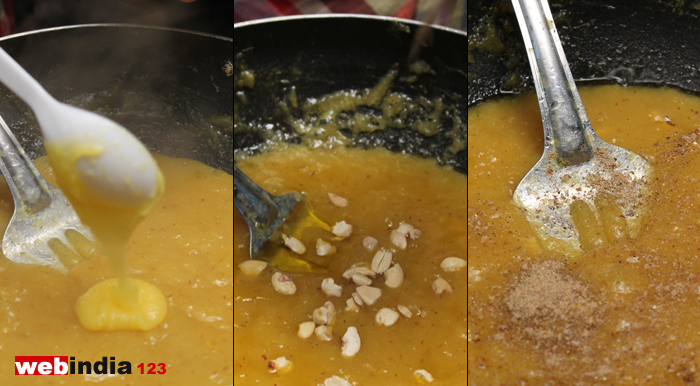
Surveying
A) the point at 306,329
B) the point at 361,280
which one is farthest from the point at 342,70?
the point at 306,329

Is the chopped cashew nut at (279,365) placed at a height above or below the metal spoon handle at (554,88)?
below

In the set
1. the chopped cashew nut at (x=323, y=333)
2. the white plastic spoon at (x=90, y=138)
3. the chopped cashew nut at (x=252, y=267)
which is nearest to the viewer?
the white plastic spoon at (x=90, y=138)

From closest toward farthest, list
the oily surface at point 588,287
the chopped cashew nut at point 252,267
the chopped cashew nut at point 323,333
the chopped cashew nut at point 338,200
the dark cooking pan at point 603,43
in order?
the oily surface at point 588,287, the chopped cashew nut at point 323,333, the chopped cashew nut at point 252,267, the chopped cashew nut at point 338,200, the dark cooking pan at point 603,43

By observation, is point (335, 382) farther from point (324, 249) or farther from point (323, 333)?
point (324, 249)

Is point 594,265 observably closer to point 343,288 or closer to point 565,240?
point 565,240

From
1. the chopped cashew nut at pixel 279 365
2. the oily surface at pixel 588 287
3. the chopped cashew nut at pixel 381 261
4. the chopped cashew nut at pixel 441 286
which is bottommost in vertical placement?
the chopped cashew nut at pixel 279 365

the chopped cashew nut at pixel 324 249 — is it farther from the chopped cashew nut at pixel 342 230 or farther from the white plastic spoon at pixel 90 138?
the white plastic spoon at pixel 90 138

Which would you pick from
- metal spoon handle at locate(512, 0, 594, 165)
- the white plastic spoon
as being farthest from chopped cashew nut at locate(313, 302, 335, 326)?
metal spoon handle at locate(512, 0, 594, 165)

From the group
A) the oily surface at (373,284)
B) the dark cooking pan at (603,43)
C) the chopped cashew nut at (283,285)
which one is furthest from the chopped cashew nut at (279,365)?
the dark cooking pan at (603,43)
